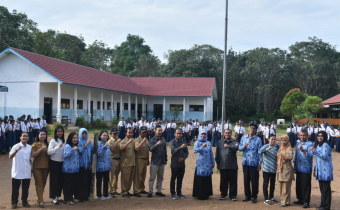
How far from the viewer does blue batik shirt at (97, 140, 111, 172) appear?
20.9 ft

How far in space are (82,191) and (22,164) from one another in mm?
1260

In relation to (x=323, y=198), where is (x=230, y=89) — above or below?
above

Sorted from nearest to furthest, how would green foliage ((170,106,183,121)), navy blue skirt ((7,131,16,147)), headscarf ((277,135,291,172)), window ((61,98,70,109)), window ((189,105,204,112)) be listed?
headscarf ((277,135,291,172)), navy blue skirt ((7,131,16,147)), window ((61,98,70,109)), green foliage ((170,106,183,121)), window ((189,105,204,112))

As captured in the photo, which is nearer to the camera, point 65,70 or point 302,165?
point 302,165

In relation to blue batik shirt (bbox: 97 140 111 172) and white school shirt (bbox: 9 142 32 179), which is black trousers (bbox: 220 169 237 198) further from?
white school shirt (bbox: 9 142 32 179)

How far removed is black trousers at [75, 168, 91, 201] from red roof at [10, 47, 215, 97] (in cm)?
1545

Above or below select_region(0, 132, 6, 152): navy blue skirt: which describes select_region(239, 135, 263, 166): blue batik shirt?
above

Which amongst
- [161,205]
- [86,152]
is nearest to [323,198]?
[161,205]

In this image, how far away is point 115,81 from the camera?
2992 cm

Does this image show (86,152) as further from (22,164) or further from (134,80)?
(134,80)

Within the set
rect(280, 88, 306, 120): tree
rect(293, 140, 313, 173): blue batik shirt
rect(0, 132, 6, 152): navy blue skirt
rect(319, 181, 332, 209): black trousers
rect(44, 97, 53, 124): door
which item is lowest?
rect(319, 181, 332, 209): black trousers

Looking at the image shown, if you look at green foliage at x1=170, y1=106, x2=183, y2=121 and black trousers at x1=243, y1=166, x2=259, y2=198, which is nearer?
black trousers at x1=243, y1=166, x2=259, y2=198

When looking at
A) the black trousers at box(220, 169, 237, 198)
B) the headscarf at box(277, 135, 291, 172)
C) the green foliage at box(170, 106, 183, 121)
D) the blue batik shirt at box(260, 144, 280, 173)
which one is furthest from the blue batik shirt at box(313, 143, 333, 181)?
the green foliage at box(170, 106, 183, 121)

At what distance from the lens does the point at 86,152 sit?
6.27 metres
